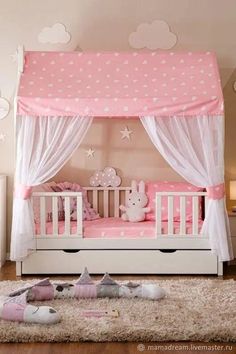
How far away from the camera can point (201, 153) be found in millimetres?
4773

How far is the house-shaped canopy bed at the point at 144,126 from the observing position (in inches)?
184

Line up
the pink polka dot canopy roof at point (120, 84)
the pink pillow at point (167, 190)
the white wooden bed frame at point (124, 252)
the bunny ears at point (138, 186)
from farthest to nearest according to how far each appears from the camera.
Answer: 1. the bunny ears at point (138, 186)
2. the pink pillow at point (167, 190)
3. the white wooden bed frame at point (124, 252)
4. the pink polka dot canopy roof at point (120, 84)

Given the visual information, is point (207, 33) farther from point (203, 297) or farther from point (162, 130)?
point (203, 297)

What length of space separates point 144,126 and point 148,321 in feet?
6.08

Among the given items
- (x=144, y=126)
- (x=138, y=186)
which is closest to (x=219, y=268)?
(x=138, y=186)

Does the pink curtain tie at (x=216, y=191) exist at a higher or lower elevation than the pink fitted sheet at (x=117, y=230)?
higher

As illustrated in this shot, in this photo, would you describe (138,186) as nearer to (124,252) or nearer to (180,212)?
(180,212)

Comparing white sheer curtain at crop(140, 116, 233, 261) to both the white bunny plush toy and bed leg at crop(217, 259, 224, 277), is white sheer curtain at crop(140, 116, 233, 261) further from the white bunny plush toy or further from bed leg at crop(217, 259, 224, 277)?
the white bunny plush toy

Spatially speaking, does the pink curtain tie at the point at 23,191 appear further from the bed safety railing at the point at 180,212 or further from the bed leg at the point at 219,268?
the bed leg at the point at 219,268

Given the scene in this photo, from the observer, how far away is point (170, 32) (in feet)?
18.3

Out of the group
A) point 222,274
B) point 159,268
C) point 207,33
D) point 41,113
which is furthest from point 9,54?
point 222,274

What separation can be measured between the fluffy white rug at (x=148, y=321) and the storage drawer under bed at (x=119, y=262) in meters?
0.60

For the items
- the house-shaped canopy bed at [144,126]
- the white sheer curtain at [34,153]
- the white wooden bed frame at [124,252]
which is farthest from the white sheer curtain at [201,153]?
the white sheer curtain at [34,153]

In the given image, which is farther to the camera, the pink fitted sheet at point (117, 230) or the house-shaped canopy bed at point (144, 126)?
the pink fitted sheet at point (117, 230)
